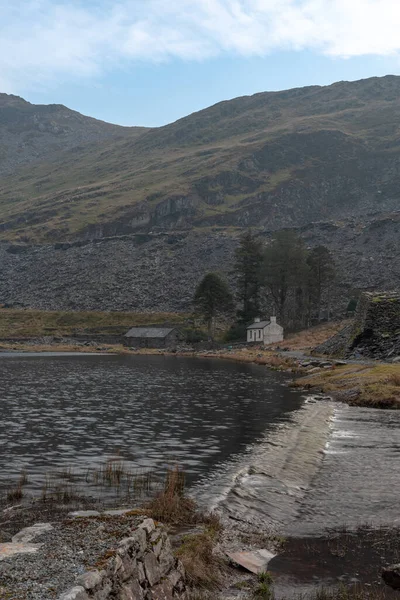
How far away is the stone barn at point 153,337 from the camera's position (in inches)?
6112

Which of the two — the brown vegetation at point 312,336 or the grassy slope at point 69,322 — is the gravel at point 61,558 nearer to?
the brown vegetation at point 312,336

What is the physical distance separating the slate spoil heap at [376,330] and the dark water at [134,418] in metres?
12.6

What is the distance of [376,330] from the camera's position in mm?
80438

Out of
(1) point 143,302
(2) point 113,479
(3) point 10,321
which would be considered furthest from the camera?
(1) point 143,302

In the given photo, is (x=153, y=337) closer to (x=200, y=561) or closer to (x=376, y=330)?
(x=376, y=330)

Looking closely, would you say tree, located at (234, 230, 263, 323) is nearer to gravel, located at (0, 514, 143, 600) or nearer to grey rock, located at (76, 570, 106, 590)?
gravel, located at (0, 514, 143, 600)

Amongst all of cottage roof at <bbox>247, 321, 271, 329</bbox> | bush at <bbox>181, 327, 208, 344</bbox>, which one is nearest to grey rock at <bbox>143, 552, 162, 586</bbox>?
cottage roof at <bbox>247, 321, 271, 329</bbox>

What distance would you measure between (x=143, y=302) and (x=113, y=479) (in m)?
176

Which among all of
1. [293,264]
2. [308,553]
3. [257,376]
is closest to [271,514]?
[308,553]

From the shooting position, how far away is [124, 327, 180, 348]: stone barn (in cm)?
15525

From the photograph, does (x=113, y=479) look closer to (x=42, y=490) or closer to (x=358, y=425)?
(x=42, y=490)

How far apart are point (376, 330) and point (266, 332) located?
61534 mm

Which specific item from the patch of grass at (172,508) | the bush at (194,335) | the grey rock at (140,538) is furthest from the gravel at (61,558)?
the bush at (194,335)

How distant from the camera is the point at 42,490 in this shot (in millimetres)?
21812
